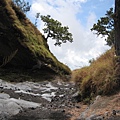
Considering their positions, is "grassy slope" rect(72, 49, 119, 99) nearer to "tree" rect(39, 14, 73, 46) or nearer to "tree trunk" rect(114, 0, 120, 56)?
"tree trunk" rect(114, 0, 120, 56)

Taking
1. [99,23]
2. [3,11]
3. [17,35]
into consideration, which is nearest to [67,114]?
[99,23]

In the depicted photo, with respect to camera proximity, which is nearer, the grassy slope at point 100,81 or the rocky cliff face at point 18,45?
the grassy slope at point 100,81

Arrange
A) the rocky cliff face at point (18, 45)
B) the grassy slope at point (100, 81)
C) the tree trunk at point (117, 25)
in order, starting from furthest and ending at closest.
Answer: the rocky cliff face at point (18, 45), the tree trunk at point (117, 25), the grassy slope at point (100, 81)

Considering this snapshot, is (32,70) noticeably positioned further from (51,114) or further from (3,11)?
(51,114)

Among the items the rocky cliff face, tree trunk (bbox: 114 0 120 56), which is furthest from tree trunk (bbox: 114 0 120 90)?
the rocky cliff face

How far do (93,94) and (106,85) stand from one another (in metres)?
0.85

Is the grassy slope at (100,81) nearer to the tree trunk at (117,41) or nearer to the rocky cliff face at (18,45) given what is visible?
the tree trunk at (117,41)

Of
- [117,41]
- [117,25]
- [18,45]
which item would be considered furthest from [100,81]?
[18,45]

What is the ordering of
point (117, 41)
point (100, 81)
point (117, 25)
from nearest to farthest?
1. point (100, 81)
2. point (117, 25)
3. point (117, 41)

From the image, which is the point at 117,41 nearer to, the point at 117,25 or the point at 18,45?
the point at 117,25

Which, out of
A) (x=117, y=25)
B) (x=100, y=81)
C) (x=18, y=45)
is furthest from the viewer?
(x=18, y=45)

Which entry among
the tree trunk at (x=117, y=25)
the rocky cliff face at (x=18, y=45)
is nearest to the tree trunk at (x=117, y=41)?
the tree trunk at (x=117, y=25)

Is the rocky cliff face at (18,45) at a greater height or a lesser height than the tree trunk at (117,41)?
greater

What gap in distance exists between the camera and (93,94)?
315 inches
